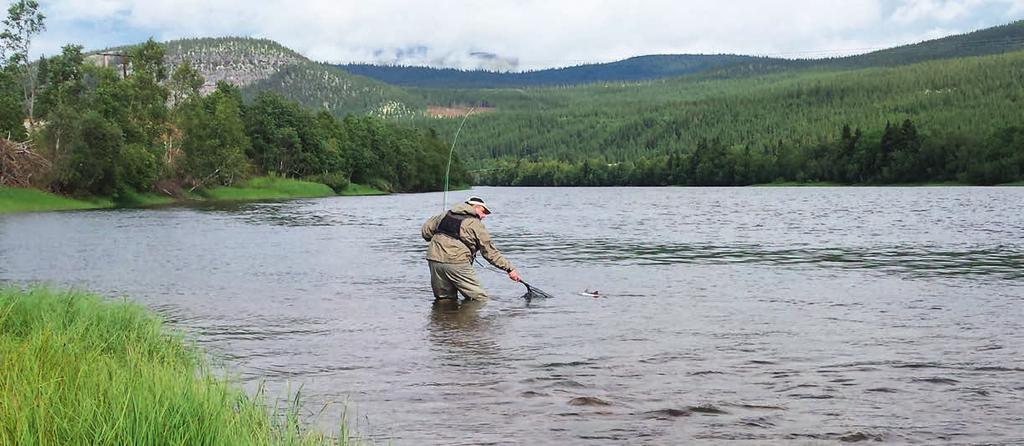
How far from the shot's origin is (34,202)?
66000 millimetres

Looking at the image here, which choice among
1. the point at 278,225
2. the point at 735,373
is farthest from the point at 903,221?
the point at 735,373

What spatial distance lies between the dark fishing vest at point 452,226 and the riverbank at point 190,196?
51.1 meters

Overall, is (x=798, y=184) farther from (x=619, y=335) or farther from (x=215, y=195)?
(x=619, y=335)

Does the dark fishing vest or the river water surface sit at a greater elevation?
the dark fishing vest

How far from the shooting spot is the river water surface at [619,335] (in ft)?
32.7

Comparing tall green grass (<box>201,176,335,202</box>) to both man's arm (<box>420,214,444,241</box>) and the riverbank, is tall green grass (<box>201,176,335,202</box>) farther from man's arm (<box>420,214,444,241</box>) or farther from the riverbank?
man's arm (<box>420,214,444,241</box>)

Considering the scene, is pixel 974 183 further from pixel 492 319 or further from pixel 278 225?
pixel 492 319

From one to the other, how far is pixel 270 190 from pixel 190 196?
16.1m

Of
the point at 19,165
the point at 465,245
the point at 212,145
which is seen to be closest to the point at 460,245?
the point at 465,245

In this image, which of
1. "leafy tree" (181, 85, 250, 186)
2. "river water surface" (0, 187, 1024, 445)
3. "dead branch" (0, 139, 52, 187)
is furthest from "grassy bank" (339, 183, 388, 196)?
"river water surface" (0, 187, 1024, 445)

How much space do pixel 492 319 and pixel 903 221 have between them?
128 ft

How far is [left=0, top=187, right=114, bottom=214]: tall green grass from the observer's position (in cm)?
6342

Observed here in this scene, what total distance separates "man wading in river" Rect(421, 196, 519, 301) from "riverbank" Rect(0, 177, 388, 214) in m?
51.0

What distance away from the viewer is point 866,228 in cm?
4547
